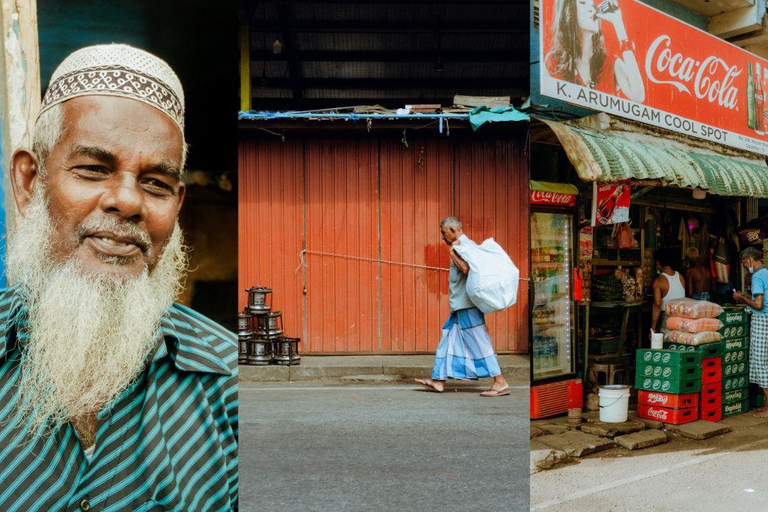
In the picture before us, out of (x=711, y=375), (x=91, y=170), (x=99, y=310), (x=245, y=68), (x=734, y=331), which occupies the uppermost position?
(x=245, y=68)

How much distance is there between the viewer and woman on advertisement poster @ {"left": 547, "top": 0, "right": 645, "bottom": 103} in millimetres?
2459

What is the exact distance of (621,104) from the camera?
106 inches

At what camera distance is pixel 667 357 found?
10.0ft

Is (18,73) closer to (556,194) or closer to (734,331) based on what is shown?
(556,194)

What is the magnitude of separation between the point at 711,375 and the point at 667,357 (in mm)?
323

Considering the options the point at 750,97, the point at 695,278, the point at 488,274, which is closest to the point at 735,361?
the point at 695,278

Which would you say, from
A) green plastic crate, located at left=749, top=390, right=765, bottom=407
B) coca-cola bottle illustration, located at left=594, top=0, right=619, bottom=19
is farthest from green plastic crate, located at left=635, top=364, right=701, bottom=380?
coca-cola bottle illustration, located at left=594, top=0, right=619, bottom=19

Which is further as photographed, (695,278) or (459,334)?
(695,278)

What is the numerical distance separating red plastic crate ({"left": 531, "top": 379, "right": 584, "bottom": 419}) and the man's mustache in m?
2.15

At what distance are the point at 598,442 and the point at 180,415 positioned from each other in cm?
248

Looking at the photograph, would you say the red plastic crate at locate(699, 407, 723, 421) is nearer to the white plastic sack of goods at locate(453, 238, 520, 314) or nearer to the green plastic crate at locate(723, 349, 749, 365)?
the green plastic crate at locate(723, 349, 749, 365)

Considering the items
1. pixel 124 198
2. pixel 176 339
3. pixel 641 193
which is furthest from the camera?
pixel 641 193

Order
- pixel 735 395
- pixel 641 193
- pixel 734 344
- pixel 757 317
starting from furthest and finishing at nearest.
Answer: pixel 735 395 < pixel 734 344 < pixel 757 317 < pixel 641 193

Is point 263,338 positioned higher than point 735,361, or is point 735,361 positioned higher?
point 263,338
